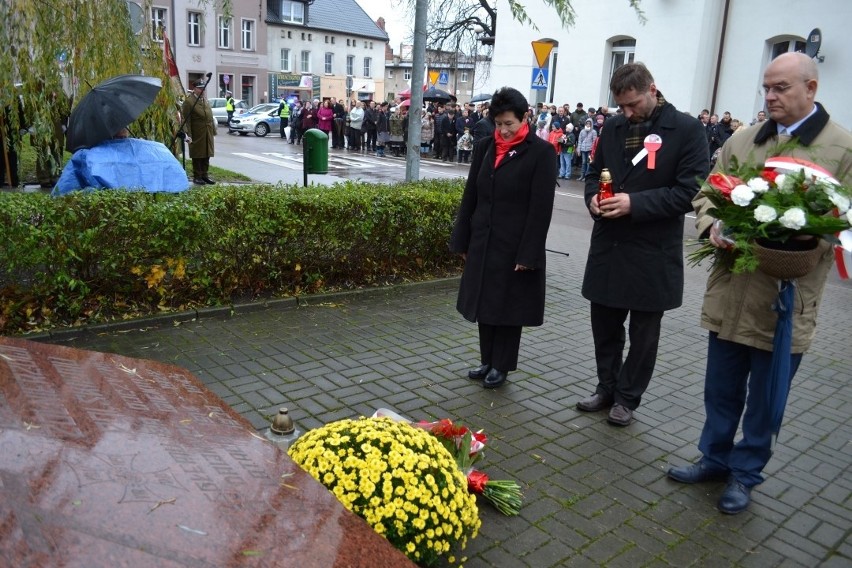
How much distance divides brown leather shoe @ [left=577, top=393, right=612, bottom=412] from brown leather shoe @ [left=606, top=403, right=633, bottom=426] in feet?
0.47

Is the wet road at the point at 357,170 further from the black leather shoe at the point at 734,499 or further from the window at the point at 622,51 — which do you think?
the black leather shoe at the point at 734,499

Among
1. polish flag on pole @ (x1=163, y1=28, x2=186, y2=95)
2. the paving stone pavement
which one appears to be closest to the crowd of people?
the paving stone pavement

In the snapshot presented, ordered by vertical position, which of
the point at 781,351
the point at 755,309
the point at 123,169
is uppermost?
the point at 123,169

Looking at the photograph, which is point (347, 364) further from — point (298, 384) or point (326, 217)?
point (326, 217)

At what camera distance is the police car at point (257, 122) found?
1332 inches

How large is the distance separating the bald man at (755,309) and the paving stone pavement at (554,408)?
0.73ft

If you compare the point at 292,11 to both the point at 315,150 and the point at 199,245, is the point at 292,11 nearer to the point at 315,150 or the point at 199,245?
the point at 315,150

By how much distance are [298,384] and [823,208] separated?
126 inches

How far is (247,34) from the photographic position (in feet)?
182

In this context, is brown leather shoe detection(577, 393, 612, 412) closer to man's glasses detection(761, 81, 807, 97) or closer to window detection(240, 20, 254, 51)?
man's glasses detection(761, 81, 807, 97)

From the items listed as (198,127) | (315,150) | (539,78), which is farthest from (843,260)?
(539,78)

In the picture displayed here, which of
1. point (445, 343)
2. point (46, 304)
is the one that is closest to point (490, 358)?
point (445, 343)

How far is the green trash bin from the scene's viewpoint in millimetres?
10359

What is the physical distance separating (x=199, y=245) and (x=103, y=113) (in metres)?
1.46
